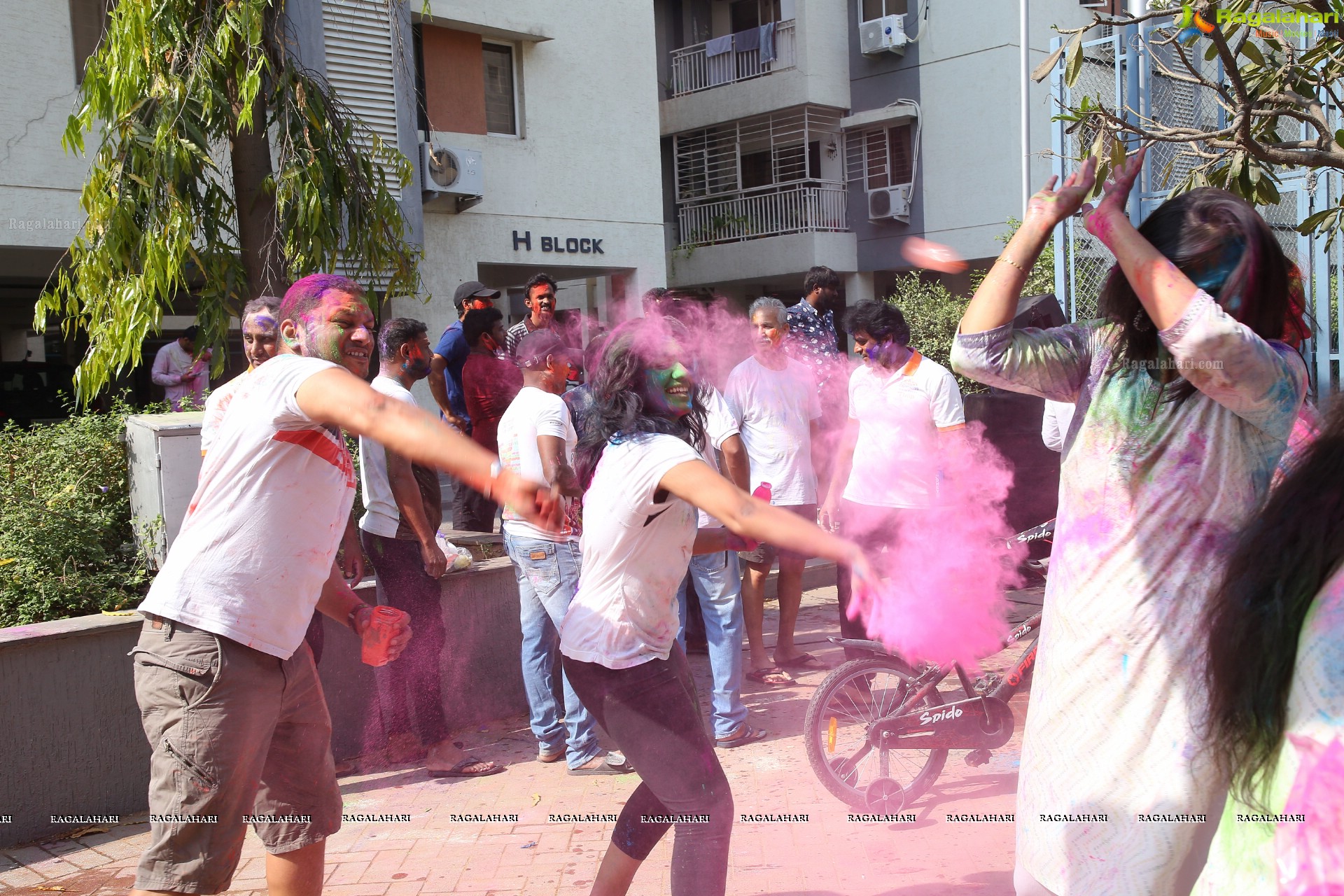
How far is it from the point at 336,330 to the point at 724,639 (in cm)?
273

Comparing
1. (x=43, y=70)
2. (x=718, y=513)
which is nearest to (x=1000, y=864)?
(x=718, y=513)

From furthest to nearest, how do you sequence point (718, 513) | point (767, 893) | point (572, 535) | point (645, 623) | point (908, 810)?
1. point (572, 535)
2. point (908, 810)
3. point (767, 893)
4. point (645, 623)
5. point (718, 513)

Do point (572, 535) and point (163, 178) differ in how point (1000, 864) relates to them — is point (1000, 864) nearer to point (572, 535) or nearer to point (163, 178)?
point (572, 535)

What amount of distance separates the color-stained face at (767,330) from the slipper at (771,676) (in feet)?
5.86

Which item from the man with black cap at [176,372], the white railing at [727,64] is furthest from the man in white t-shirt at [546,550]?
the white railing at [727,64]

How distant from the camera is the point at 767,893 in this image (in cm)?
360

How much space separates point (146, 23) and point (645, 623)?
15.0ft

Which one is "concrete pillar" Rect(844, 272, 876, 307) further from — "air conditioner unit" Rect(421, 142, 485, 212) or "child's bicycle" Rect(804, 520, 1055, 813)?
"child's bicycle" Rect(804, 520, 1055, 813)

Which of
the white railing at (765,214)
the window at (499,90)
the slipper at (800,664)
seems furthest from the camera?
the white railing at (765,214)

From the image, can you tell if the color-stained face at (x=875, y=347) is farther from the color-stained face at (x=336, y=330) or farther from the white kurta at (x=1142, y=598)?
the white kurta at (x=1142, y=598)

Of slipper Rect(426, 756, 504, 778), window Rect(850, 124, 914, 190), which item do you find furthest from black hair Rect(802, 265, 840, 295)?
window Rect(850, 124, 914, 190)

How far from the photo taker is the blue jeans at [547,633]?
4648 millimetres

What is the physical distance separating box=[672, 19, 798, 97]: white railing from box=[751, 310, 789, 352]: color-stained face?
16404 mm

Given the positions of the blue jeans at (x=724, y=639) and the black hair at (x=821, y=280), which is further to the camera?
the black hair at (x=821, y=280)
